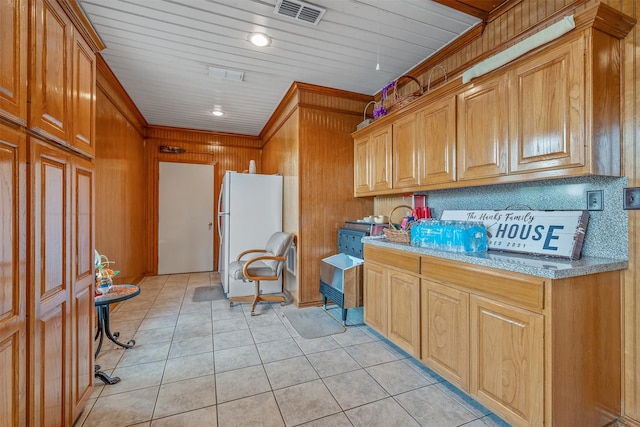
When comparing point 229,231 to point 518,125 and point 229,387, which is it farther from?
point 518,125

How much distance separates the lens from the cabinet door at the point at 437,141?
2.22 meters

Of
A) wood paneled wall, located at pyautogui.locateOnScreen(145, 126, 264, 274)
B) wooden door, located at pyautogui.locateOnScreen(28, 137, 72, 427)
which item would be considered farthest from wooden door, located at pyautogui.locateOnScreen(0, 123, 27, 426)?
wood paneled wall, located at pyautogui.locateOnScreen(145, 126, 264, 274)

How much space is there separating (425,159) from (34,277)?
2566mm

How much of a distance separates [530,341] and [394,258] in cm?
109

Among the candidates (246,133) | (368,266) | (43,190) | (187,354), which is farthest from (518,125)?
(246,133)

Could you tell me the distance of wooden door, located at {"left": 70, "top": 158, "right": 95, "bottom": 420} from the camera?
1.52 meters

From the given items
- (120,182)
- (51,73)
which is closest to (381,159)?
(51,73)

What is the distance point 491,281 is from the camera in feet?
5.15

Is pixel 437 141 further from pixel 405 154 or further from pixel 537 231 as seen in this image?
pixel 537 231

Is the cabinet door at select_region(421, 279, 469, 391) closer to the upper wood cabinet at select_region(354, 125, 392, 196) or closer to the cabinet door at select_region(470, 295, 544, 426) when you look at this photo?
the cabinet door at select_region(470, 295, 544, 426)

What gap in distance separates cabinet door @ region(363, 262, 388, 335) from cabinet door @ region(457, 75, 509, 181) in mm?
1078

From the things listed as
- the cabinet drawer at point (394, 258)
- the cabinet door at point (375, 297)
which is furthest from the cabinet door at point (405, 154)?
the cabinet door at point (375, 297)

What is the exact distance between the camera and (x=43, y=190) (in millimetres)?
1239

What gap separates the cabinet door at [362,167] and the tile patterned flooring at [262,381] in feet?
5.07
